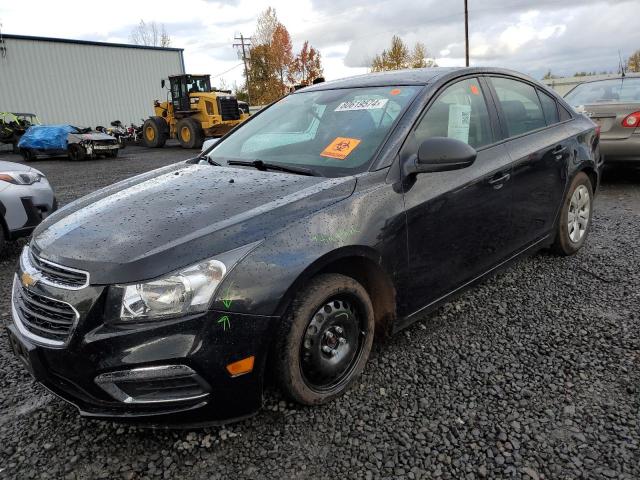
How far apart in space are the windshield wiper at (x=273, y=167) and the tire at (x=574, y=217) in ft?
7.50

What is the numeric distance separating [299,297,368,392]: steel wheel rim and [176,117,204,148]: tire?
17387 mm

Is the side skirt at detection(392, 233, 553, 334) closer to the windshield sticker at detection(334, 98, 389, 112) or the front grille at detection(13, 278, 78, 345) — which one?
the windshield sticker at detection(334, 98, 389, 112)

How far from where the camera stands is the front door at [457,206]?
8.57ft

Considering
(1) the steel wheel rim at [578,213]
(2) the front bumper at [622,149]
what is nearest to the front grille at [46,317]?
(1) the steel wheel rim at [578,213]

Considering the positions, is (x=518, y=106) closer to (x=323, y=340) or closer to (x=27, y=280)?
(x=323, y=340)

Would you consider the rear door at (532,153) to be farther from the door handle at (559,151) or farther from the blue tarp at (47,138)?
the blue tarp at (47,138)

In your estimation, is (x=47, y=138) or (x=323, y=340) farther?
(x=47, y=138)

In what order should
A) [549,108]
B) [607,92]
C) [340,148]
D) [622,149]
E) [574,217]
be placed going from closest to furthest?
1. [340,148]
2. [549,108]
3. [574,217]
4. [622,149]
5. [607,92]

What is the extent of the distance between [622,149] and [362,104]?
16.5 ft

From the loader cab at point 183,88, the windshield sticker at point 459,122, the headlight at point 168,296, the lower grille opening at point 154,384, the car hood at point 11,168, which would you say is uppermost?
the loader cab at point 183,88

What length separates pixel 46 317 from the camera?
202 centimetres

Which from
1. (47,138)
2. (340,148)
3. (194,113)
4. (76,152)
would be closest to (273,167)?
(340,148)

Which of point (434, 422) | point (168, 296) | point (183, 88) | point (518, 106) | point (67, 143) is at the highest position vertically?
point (183, 88)

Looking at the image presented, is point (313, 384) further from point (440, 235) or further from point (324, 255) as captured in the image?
point (440, 235)
